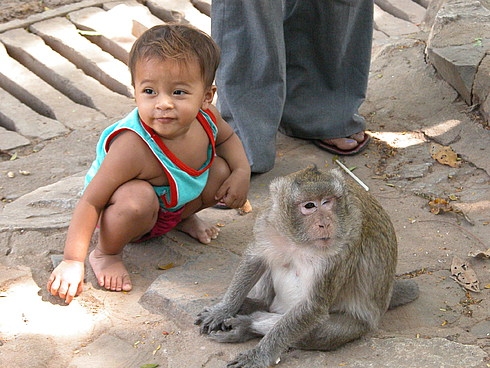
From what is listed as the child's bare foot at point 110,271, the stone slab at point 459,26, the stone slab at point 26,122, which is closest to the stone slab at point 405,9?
the stone slab at point 459,26

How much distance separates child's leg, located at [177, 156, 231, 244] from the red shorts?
77mm

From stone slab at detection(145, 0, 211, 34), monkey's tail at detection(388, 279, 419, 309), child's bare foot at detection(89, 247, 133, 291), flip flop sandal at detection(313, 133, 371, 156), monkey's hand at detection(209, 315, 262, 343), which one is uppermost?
monkey's hand at detection(209, 315, 262, 343)

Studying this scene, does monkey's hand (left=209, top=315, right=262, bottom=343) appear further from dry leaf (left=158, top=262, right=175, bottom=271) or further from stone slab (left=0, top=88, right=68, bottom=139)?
stone slab (left=0, top=88, right=68, bottom=139)

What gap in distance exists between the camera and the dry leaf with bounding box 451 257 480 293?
400 cm

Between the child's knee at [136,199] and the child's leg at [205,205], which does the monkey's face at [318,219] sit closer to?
the child's knee at [136,199]

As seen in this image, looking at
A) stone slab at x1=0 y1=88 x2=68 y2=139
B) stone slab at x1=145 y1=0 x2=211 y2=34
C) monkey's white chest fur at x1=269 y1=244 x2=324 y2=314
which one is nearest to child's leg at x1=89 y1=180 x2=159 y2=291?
monkey's white chest fur at x1=269 y1=244 x2=324 y2=314

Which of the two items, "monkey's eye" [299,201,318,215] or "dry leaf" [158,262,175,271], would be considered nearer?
"monkey's eye" [299,201,318,215]

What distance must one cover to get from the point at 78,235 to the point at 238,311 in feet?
2.65

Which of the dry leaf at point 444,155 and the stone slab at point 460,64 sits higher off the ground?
the stone slab at point 460,64

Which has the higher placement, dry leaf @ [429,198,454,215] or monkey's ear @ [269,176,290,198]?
monkey's ear @ [269,176,290,198]

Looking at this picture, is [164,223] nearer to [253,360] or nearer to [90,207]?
[90,207]

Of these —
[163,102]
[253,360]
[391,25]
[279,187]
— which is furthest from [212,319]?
[391,25]

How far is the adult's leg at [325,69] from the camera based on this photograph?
17.6ft

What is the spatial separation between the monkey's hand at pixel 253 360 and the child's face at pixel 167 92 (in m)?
1.15
